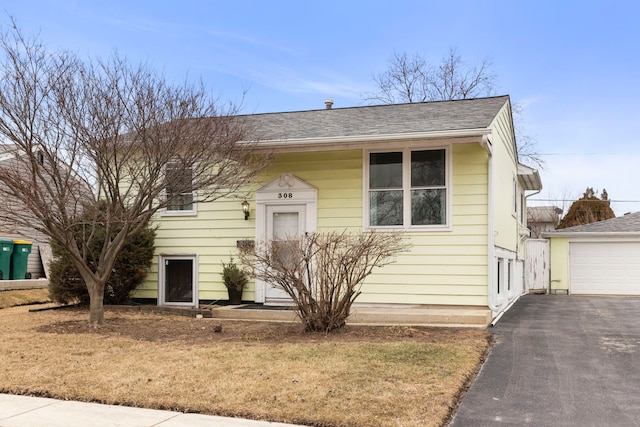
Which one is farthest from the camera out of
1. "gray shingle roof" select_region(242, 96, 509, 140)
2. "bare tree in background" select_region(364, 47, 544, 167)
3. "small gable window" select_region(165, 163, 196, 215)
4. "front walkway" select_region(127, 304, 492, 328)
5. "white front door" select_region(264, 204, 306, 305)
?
"bare tree in background" select_region(364, 47, 544, 167)

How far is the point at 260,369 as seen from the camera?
6000 millimetres

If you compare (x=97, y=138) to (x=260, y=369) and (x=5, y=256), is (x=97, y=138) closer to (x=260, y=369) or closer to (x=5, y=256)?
(x=260, y=369)

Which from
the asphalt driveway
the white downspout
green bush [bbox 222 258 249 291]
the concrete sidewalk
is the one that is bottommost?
the concrete sidewalk

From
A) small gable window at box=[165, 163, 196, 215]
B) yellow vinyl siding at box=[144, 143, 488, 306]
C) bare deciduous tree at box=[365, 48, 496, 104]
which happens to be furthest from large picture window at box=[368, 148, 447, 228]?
bare deciduous tree at box=[365, 48, 496, 104]

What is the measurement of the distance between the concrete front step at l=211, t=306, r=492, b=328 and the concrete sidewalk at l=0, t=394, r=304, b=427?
4.60 metres

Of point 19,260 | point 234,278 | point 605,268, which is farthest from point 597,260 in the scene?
point 19,260

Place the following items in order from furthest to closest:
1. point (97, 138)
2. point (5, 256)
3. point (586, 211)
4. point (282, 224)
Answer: point (586, 211), point (5, 256), point (282, 224), point (97, 138)

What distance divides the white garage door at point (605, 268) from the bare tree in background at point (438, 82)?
8.95 metres

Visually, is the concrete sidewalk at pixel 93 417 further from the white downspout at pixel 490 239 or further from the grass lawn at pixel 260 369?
the white downspout at pixel 490 239

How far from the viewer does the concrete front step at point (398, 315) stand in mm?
8907

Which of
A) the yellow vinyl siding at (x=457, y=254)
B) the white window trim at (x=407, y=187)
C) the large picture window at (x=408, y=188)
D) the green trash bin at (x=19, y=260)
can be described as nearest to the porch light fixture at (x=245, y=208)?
the white window trim at (x=407, y=187)

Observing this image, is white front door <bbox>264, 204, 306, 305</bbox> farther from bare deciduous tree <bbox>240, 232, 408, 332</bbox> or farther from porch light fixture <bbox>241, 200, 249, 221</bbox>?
bare deciduous tree <bbox>240, 232, 408, 332</bbox>

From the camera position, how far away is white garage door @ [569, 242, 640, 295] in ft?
60.4

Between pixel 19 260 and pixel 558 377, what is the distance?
49.3 ft
